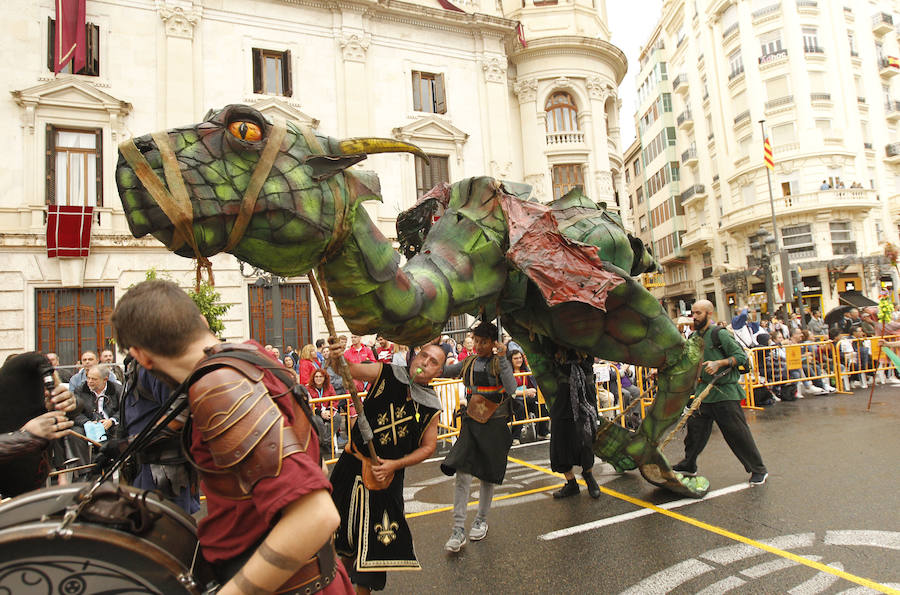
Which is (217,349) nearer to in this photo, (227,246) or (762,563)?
(227,246)

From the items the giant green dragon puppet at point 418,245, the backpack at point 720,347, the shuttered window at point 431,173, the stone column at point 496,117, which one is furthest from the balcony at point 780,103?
the giant green dragon puppet at point 418,245

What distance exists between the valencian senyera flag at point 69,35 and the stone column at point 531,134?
14.3 metres

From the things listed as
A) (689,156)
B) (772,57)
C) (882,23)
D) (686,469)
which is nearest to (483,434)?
(686,469)

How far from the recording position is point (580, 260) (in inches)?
134

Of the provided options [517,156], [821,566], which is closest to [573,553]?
[821,566]

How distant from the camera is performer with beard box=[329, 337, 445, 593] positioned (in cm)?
320

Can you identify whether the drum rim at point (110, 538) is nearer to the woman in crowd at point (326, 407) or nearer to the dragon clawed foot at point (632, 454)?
the dragon clawed foot at point (632, 454)

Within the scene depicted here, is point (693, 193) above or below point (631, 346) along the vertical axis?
above

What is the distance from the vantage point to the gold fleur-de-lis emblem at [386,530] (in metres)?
3.24

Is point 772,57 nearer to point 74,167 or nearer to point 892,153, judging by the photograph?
point 892,153

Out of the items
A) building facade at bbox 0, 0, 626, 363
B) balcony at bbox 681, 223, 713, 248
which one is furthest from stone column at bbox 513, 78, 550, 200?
balcony at bbox 681, 223, 713, 248

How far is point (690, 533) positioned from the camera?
14.0 ft

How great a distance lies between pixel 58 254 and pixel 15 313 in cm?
173

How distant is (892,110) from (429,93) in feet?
92.7
